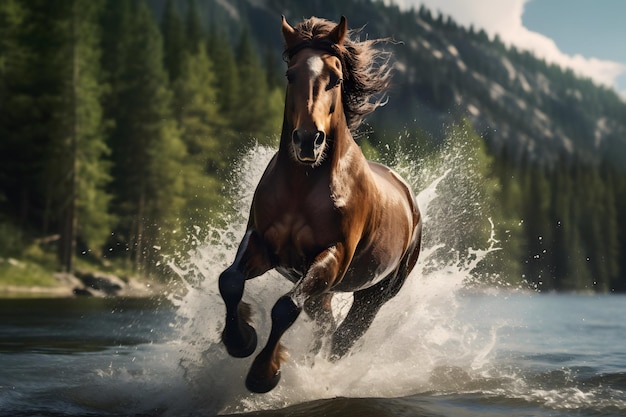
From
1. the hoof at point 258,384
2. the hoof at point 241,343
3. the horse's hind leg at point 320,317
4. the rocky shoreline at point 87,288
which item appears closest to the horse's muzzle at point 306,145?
the hoof at point 241,343

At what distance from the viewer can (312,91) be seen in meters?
5.77

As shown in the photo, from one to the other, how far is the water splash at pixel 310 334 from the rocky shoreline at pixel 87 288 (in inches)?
731

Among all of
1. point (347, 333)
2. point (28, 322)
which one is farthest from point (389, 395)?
point (28, 322)

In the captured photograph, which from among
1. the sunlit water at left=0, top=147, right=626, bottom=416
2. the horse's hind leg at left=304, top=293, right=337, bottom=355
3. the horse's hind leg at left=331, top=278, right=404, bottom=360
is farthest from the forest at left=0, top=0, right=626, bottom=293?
the horse's hind leg at left=304, top=293, right=337, bottom=355

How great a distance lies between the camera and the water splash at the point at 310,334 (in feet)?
21.8

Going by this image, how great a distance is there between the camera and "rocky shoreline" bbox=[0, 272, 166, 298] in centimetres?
2808

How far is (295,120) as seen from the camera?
564 cm

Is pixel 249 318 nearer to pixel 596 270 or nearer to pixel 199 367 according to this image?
pixel 199 367

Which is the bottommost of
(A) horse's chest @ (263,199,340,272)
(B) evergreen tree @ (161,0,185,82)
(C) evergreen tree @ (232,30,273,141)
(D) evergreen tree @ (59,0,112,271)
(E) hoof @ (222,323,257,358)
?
(E) hoof @ (222,323,257,358)

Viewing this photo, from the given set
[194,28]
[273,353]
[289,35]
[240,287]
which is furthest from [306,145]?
[194,28]

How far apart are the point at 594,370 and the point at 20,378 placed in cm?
616

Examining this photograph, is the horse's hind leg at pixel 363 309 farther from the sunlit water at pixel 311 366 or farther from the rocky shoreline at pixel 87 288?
the rocky shoreline at pixel 87 288

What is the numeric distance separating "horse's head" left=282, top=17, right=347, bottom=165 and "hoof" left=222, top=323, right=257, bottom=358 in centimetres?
135

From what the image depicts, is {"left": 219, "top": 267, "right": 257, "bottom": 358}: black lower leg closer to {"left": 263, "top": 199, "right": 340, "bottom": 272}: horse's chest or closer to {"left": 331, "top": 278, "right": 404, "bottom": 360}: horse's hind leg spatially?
{"left": 263, "top": 199, "right": 340, "bottom": 272}: horse's chest
